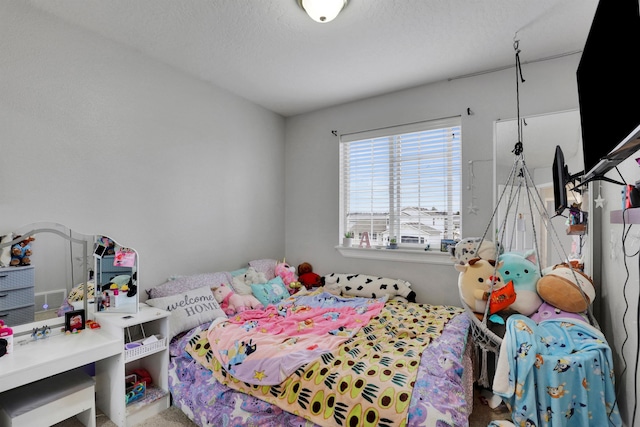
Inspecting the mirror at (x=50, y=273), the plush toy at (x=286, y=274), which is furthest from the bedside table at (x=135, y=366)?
the plush toy at (x=286, y=274)

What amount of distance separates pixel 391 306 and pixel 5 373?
252 centimetres

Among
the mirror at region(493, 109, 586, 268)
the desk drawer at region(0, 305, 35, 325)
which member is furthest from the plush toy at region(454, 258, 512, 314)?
the desk drawer at region(0, 305, 35, 325)

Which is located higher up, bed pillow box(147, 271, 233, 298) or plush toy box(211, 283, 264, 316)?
bed pillow box(147, 271, 233, 298)

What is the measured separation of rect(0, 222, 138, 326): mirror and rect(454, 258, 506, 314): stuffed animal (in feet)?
7.54

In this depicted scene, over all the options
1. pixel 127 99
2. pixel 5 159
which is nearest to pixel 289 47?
pixel 127 99

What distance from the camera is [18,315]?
183 cm

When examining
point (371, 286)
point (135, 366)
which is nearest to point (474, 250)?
point (371, 286)

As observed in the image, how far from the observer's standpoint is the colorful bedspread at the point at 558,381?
144 cm

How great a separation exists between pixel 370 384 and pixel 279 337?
2.43ft

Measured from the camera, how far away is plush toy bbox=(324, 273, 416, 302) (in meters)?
3.05

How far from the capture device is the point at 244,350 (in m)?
1.90

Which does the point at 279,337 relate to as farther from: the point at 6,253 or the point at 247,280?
the point at 6,253

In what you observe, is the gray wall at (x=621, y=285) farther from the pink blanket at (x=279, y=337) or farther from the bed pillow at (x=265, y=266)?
the bed pillow at (x=265, y=266)

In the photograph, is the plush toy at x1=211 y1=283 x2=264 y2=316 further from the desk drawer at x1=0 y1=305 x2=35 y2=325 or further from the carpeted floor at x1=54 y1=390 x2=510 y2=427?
the desk drawer at x1=0 y1=305 x2=35 y2=325
